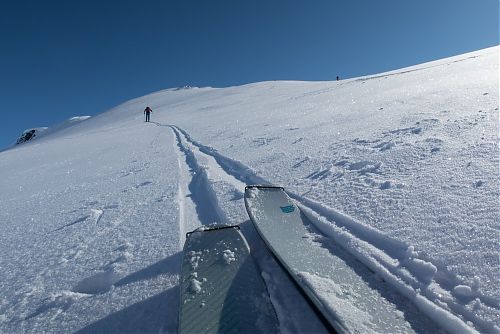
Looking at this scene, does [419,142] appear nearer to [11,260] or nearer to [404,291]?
[404,291]

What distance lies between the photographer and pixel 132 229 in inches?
184

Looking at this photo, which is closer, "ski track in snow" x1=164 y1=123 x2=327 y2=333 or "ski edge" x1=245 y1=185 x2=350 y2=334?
"ski edge" x1=245 y1=185 x2=350 y2=334

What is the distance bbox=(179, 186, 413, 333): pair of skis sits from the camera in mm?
2574

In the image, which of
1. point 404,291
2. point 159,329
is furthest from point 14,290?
point 404,291

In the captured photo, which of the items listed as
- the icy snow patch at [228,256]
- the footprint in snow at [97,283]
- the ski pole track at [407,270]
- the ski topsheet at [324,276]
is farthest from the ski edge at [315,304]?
the footprint in snow at [97,283]

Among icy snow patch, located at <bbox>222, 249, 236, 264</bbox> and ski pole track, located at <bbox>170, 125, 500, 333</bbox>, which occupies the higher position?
icy snow patch, located at <bbox>222, 249, 236, 264</bbox>

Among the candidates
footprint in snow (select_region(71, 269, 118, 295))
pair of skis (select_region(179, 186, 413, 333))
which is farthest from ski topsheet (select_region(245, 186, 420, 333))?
footprint in snow (select_region(71, 269, 118, 295))

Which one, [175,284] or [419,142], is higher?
[419,142]

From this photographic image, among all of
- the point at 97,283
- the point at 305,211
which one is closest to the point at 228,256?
the point at 97,283

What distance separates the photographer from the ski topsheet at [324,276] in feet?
8.37

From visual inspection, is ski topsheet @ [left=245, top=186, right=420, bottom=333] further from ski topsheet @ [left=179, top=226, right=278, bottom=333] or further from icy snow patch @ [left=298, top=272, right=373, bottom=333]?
ski topsheet @ [left=179, top=226, right=278, bottom=333]

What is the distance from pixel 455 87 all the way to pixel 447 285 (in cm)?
1014

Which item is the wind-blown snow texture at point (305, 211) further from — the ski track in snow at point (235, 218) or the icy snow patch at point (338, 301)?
the icy snow patch at point (338, 301)

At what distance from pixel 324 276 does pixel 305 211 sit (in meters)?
1.49
